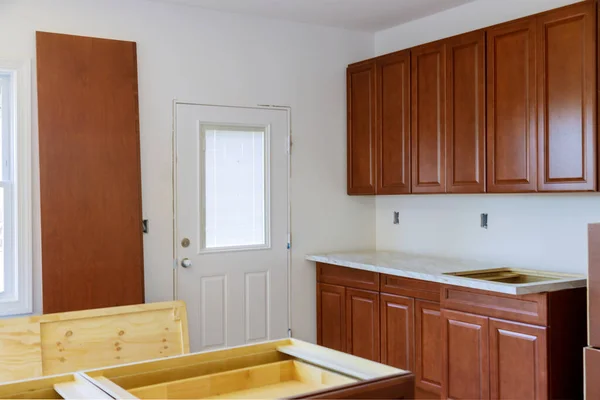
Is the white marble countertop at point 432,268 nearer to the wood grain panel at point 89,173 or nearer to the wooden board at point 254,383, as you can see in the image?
the wood grain panel at point 89,173

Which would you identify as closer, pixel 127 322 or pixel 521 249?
pixel 127 322

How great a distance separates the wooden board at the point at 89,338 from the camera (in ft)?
11.1

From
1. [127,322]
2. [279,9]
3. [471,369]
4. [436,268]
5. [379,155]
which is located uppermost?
[279,9]

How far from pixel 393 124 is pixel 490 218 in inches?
38.6

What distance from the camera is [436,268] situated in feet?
13.3

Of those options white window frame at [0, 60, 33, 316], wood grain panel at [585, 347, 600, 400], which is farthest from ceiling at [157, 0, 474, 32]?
wood grain panel at [585, 347, 600, 400]

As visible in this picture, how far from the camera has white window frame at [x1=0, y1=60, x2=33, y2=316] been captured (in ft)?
12.6

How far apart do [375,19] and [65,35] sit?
2270 millimetres

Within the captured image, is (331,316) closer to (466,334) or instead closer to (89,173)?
(466,334)

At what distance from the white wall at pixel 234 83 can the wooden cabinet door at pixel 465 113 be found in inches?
46.3

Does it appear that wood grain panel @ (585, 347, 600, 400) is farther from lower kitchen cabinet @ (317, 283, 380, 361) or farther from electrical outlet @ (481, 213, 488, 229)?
lower kitchen cabinet @ (317, 283, 380, 361)

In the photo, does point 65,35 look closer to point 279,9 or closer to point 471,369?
point 279,9

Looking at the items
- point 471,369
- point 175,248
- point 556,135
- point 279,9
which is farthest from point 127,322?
point 556,135

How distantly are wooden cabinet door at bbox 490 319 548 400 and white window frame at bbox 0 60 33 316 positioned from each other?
2.76 meters
